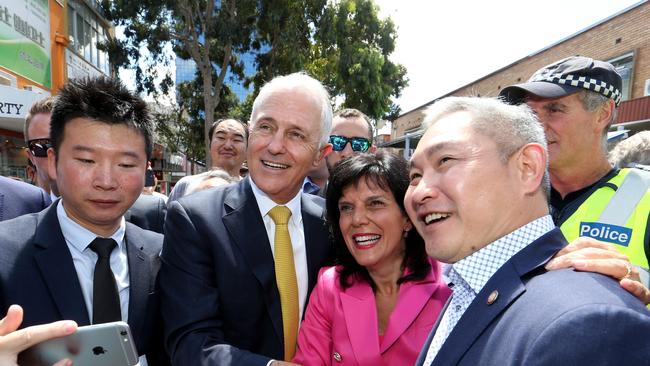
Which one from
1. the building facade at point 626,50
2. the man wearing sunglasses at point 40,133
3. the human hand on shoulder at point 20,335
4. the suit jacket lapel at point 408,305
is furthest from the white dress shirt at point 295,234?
the building facade at point 626,50

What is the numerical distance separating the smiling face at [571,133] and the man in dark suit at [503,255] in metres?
1.01

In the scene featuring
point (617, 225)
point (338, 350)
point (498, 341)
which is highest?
point (617, 225)

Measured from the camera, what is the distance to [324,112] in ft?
7.63

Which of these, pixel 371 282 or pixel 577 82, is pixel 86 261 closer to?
pixel 371 282

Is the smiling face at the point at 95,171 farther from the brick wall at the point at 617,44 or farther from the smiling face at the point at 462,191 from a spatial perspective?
the brick wall at the point at 617,44

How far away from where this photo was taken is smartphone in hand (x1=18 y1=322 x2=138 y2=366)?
124 centimetres

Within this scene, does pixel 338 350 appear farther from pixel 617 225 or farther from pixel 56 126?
pixel 56 126

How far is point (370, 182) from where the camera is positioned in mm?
2182

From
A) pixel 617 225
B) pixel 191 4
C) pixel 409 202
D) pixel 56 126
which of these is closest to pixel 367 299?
pixel 409 202

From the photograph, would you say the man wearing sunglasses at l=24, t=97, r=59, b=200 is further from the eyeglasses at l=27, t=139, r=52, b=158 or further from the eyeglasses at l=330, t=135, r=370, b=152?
the eyeglasses at l=330, t=135, r=370, b=152

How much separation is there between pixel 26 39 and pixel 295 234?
14755mm

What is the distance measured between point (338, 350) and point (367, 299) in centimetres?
27

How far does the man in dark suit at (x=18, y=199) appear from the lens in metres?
2.57

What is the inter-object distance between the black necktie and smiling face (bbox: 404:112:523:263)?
1.34 meters
